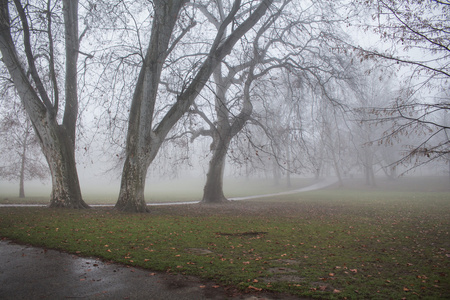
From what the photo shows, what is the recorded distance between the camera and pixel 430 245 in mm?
7441

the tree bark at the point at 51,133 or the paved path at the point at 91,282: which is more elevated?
the tree bark at the point at 51,133

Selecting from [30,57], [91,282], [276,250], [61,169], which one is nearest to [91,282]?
[91,282]

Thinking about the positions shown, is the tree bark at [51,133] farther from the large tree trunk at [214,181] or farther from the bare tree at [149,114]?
the large tree trunk at [214,181]

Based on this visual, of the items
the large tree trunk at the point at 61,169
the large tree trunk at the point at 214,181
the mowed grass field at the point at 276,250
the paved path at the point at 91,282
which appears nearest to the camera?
the paved path at the point at 91,282

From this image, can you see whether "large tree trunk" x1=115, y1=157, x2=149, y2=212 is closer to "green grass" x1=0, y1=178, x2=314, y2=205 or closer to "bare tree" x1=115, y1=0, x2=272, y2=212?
"bare tree" x1=115, y1=0, x2=272, y2=212

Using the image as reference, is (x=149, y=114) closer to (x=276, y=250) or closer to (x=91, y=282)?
(x=276, y=250)

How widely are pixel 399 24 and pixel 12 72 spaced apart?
43.3ft

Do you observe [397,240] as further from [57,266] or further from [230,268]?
[57,266]

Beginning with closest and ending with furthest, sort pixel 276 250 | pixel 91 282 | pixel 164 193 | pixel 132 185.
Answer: pixel 91 282
pixel 276 250
pixel 132 185
pixel 164 193

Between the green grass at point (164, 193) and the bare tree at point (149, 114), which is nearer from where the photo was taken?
the bare tree at point (149, 114)

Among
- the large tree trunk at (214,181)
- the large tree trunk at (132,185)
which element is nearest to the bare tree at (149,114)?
the large tree trunk at (132,185)

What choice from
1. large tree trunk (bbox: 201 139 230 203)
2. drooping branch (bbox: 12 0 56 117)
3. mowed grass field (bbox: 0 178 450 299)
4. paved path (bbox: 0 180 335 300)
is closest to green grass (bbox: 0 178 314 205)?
large tree trunk (bbox: 201 139 230 203)

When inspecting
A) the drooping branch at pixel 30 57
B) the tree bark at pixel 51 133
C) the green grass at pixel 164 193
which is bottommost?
the green grass at pixel 164 193

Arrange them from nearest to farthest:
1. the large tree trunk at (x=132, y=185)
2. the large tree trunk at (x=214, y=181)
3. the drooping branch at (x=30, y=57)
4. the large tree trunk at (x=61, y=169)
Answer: the drooping branch at (x=30, y=57) < the large tree trunk at (x=132, y=185) < the large tree trunk at (x=61, y=169) < the large tree trunk at (x=214, y=181)
